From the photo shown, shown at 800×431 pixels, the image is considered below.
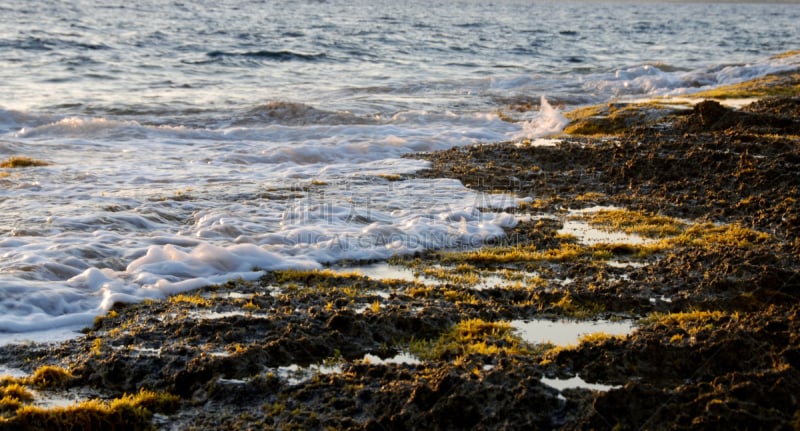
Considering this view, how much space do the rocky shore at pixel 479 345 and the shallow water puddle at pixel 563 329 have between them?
0.29 ft

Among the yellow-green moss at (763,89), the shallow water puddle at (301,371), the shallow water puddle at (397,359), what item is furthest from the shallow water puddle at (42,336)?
the yellow-green moss at (763,89)

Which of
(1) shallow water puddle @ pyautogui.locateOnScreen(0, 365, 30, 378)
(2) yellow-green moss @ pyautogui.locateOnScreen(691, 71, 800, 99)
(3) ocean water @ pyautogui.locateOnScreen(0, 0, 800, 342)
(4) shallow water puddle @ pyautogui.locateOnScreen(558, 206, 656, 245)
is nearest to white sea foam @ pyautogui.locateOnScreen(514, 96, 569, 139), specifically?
(3) ocean water @ pyautogui.locateOnScreen(0, 0, 800, 342)

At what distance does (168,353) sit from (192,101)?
18817 millimetres

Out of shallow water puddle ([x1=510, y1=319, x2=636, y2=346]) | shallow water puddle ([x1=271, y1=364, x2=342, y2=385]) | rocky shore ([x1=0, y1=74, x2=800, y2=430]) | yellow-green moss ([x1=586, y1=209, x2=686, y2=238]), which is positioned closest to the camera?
rocky shore ([x1=0, y1=74, x2=800, y2=430])

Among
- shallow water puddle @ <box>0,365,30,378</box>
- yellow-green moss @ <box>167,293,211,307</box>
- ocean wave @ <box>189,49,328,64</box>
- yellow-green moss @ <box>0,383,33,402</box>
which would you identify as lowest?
ocean wave @ <box>189,49,328,64</box>

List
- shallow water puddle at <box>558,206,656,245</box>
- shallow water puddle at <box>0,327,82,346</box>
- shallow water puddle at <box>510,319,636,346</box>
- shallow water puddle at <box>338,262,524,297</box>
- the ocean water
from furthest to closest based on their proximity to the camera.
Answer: shallow water puddle at <box>558,206,656,245</box>
the ocean water
shallow water puddle at <box>338,262,524,297</box>
shallow water puddle at <box>0,327,82,346</box>
shallow water puddle at <box>510,319,636,346</box>

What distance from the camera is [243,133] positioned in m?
18.1

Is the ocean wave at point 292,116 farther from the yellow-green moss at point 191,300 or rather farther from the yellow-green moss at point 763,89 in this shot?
the yellow-green moss at point 191,300

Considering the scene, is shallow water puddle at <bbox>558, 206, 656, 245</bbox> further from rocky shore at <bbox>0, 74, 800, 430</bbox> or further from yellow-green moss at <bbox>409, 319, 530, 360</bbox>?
yellow-green moss at <bbox>409, 319, 530, 360</bbox>

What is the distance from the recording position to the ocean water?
27.5ft

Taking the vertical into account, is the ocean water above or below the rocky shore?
below

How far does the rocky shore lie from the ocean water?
2.97 ft

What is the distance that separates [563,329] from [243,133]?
1303 cm

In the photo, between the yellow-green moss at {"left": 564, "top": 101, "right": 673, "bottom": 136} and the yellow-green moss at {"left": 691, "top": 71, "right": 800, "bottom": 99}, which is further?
the yellow-green moss at {"left": 691, "top": 71, "right": 800, "bottom": 99}
